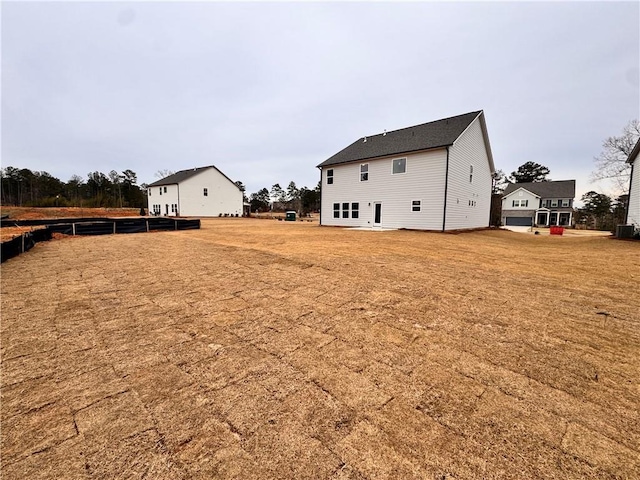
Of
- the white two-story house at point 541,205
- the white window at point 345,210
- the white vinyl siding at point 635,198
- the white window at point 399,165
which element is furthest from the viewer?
the white two-story house at point 541,205

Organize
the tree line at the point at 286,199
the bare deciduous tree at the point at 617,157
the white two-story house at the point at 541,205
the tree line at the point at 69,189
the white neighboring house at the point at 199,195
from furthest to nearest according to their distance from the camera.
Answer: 1. the tree line at the point at 286,199
2. the tree line at the point at 69,189
3. the white two-story house at the point at 541,205
4. the white neighboring house at the point at 199,195
5. the bare deciduous tree at the point at 617,157

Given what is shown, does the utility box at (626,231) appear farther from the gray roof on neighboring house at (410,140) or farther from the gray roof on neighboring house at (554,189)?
the gray roof on neighboring house at (554,189)

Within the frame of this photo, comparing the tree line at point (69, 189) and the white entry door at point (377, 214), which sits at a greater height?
the tree line at point (69, 189)

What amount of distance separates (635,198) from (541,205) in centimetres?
3197

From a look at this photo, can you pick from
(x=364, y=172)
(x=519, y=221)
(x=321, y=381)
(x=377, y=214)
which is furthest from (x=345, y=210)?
(x=519, y=221)

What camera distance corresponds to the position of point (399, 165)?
1606 centimetres

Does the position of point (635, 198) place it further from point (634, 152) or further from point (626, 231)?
point (634, 152)

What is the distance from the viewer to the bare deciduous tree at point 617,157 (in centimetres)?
2127

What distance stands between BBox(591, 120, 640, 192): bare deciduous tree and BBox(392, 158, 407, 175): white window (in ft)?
67.3

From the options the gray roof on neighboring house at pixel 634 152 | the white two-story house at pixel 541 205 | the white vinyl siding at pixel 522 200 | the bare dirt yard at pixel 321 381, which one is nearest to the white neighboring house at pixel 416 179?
the gray roof on neighboring house at pixel 634 152

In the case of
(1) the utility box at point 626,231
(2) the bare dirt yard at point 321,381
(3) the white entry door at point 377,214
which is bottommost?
(2) the bare dirt yard at point 321,381

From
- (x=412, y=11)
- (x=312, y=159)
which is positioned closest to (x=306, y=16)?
(x=412, y=11)

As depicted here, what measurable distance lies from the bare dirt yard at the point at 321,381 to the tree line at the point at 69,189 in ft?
158

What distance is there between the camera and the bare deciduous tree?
837 inches
